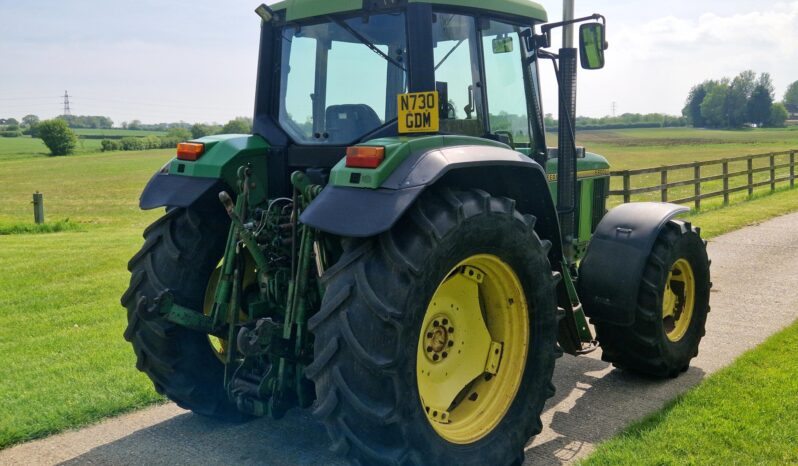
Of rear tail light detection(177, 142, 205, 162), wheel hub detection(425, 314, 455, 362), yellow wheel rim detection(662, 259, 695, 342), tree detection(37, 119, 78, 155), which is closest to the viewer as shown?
wheel hub detection(425, 314, 455, 362)

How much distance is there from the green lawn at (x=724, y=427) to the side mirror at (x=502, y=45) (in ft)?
7.65

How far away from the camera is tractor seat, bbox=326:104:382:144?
3.97 metres

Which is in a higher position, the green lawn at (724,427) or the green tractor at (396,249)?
the green tractor at (396,249)

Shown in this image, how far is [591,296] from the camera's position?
186 inches

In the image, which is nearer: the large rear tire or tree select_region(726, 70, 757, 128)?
the large rear tire

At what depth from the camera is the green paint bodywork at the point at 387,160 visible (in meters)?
3.13

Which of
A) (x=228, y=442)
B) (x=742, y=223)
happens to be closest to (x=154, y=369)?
(x=228, y=442)

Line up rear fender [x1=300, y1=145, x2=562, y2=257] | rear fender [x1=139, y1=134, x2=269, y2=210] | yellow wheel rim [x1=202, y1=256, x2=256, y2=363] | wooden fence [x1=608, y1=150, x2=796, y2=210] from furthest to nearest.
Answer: wooden fence [x1=608, y1=150, x2=796, y2=210] < yellow wheel rim [x1=202, y1=256, x2=256, y2=363] < rear fender [x1=139, y1=134, x2=269, y2=210] < rear fender [x1=300, y1=145, x2=562, y2=257]

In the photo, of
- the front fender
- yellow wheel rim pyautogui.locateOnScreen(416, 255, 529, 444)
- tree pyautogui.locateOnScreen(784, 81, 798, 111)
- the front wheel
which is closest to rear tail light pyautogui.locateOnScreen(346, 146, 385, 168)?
the front wheel

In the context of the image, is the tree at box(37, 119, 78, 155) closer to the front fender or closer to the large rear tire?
the large rear tire

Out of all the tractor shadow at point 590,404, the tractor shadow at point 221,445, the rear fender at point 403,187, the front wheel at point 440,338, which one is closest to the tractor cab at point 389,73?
the rear fender at point 403,187

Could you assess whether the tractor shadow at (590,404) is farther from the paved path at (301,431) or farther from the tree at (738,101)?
the tree at (738,101)

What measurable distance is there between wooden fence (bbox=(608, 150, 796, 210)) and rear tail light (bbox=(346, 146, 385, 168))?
35.0 feet

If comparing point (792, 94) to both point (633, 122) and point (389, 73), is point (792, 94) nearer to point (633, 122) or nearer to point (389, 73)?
point (633, 122)
